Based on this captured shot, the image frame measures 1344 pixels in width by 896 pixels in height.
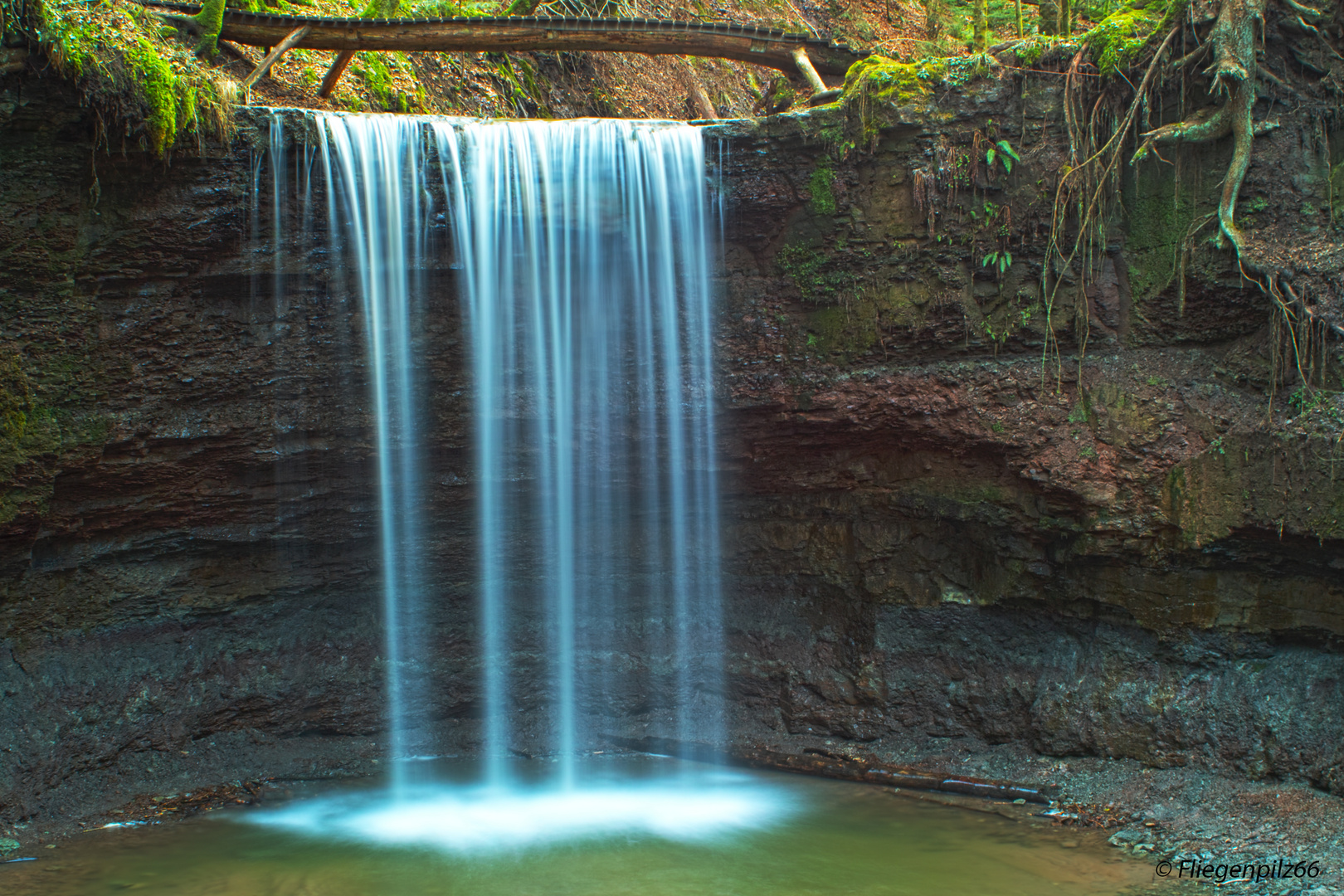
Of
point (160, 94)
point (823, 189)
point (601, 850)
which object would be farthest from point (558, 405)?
point (160, 94)

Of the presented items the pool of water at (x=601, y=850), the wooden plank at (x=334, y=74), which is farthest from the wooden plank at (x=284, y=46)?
the pool of water at (x=601, y=850)

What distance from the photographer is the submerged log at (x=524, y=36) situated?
8859mm

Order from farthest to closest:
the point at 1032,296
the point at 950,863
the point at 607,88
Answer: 1. the point at 607,88
2. the point at 1032,296
3. the point at 950,863

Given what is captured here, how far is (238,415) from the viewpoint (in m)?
7.49

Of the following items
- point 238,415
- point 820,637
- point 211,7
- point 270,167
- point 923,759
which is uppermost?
point 211,7

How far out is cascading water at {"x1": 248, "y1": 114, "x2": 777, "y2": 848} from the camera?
7.45 meters

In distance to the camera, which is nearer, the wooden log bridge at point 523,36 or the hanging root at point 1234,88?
the hanging root at point 1234,88

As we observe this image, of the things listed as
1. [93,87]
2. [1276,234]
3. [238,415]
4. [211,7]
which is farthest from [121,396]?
[1276,234]

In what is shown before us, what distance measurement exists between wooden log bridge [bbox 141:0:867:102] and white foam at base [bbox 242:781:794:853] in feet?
20.8

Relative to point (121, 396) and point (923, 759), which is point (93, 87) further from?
point (923, 759)

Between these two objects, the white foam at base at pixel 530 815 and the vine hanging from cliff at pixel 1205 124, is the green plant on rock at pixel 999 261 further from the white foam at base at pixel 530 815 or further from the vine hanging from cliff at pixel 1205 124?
the white foam at base at pixel 530 815

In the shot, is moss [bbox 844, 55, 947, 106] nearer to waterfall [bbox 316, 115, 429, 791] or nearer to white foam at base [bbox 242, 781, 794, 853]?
waterfall [bbox 316, 115, 429, 791]

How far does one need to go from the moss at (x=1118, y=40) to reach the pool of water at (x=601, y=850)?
221 inches

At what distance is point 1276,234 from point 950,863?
492 centimetres
